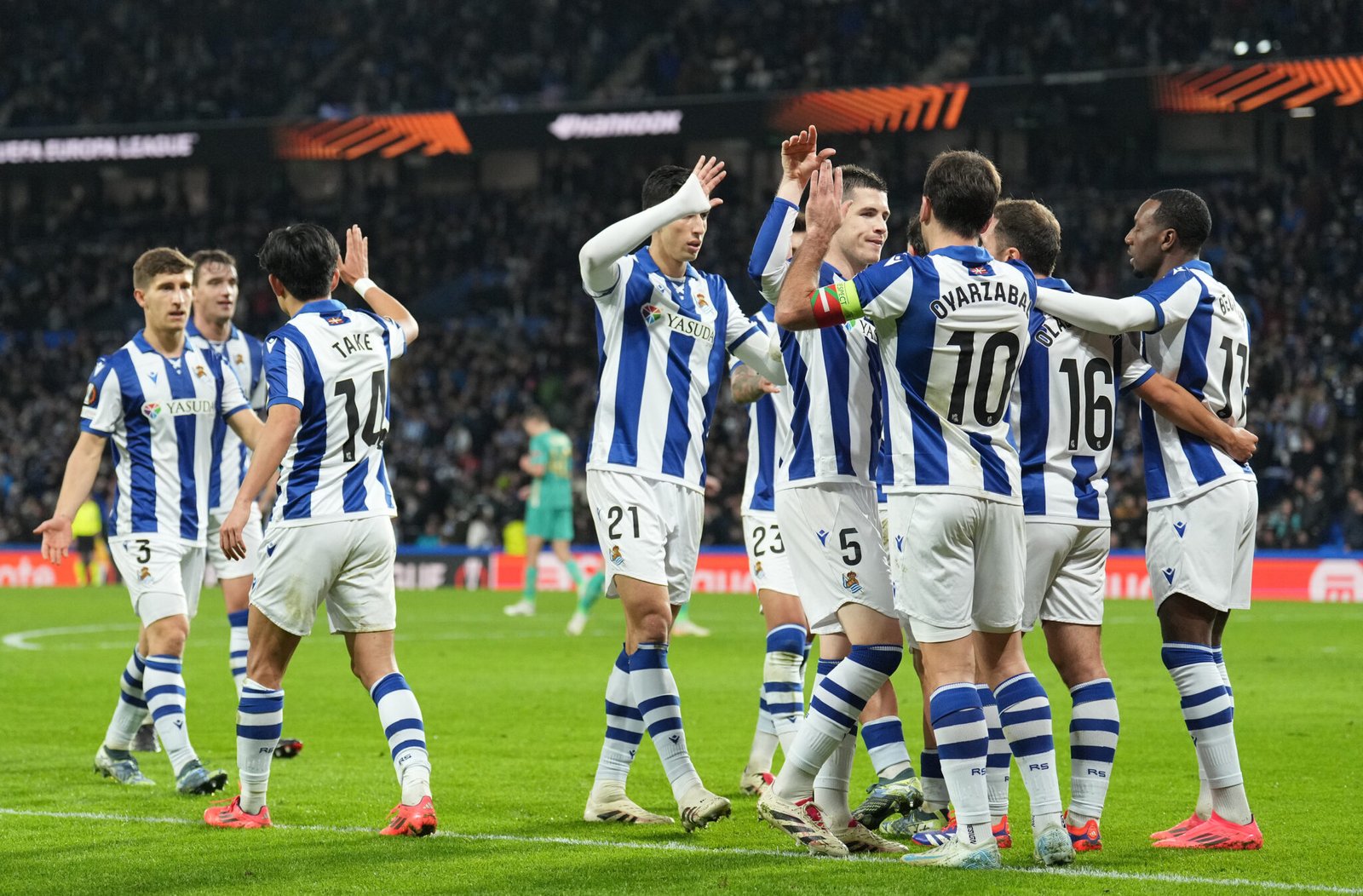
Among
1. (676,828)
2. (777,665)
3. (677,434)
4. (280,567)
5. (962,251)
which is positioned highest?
(962,251)

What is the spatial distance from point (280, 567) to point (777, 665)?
93.6 inches

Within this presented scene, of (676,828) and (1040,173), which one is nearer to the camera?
(676,828)

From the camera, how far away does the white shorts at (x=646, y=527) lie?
6.45 meters

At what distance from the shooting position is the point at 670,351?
6676 mm

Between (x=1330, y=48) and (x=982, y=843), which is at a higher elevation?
(x=1330, y=48)

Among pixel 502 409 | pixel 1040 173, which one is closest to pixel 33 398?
pixel 502 409

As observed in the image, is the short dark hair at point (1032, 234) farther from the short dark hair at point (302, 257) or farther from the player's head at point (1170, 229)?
the short dark hair at point (302, 257)

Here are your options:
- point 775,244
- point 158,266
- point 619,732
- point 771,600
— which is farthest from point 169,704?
point 775,244

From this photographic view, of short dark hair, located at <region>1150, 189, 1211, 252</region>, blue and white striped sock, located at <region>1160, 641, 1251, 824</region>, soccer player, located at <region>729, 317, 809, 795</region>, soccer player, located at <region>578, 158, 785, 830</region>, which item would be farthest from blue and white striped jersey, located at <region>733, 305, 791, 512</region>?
blue and white striped sock, located at <region>1160, 641, 1251, 824</region>

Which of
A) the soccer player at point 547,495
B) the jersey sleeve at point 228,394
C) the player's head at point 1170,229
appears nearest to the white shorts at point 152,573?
the jersey sleeve at point 228,394

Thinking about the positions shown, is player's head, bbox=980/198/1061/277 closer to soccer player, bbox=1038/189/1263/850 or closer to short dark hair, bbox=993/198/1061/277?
short dark hair, bbox=993/198/1061/277

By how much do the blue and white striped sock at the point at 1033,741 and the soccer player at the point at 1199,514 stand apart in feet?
2.04

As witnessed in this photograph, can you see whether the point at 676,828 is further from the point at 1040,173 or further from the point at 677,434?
the point at 1040,173

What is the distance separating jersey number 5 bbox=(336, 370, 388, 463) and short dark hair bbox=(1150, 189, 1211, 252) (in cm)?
313
